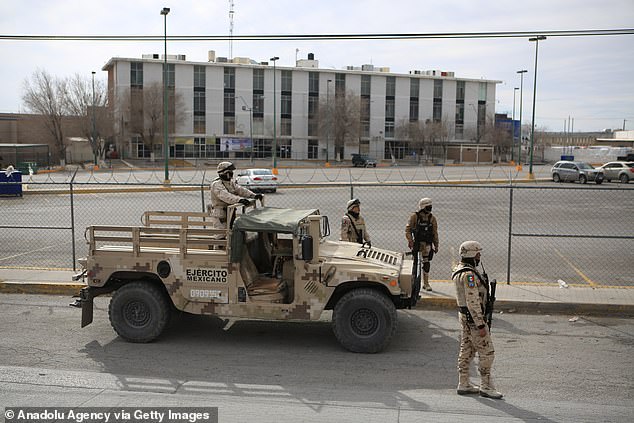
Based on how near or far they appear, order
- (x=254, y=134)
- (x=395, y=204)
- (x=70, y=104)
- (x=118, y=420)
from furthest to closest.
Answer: (x=254, y=134), (x=70, y=104), (x=395, y=204), (x=118, y=420)

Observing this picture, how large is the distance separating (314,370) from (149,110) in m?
74.2

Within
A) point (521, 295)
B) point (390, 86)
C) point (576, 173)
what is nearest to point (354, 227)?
point (521, 295)

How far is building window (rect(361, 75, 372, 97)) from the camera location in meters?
89.3

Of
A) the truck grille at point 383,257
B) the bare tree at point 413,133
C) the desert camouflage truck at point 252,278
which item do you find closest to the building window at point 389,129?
the bare tree at point 413,133

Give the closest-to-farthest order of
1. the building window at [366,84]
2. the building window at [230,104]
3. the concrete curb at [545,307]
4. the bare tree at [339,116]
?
1. the concrete curb at [545,307]
2. the building window at [230,104]
3. the bare tree at [339,116]
4. the building window at [366,84]

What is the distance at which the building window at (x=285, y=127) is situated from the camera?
283 feet

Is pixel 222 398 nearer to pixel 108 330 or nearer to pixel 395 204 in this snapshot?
pixel 108 330

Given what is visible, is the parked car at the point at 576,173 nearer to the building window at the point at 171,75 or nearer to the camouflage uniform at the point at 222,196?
the camouflage uniform at the point at 222,196

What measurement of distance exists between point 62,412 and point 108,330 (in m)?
3.14

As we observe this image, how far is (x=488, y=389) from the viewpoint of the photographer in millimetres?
6762

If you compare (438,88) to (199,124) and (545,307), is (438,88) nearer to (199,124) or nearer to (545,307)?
(199,124)

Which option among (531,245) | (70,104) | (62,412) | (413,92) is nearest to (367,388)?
(62,412)

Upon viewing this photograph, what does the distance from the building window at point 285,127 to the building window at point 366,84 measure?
11383 millimetres

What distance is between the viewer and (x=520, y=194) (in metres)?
31.6
